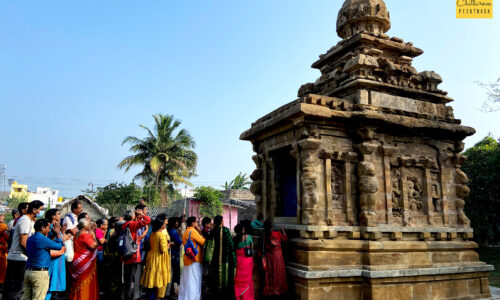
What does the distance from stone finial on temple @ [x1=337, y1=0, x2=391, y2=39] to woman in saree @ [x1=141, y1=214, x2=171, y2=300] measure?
21.2 ft

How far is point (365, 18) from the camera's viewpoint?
340 inches

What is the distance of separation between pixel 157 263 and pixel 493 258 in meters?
17.3

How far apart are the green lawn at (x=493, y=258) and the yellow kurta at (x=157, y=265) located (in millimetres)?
10840

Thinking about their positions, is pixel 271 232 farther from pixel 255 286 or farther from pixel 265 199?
pixel 265 199

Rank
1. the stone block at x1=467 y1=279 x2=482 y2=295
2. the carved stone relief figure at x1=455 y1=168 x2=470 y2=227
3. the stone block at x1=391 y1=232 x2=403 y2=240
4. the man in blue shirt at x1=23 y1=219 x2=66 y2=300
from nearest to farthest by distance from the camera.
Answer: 1. the man in blue shirt at x1=23 y1=219 x2=66 y2=300
2. the stone block at x1=391 y1=232 x2=403 y2=240
3. the stone block at x1=467 y1=279 x2=482 y2=295
4. the carved stone relief figure at x1=455 y1=168 x2=470 y2=227

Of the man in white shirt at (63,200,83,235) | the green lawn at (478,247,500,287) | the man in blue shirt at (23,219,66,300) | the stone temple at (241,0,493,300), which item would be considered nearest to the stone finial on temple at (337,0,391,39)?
the stone temple at (241,0,493,300)

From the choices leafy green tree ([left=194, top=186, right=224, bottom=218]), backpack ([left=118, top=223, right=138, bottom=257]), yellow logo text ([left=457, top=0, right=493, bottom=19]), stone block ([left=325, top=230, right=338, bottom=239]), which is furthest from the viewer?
leafy green tree ([left=194, top=186, right=224, bottom=218])

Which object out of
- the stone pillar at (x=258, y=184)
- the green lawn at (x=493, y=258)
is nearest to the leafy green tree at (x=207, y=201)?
the green lawn at (x=493, y=258)

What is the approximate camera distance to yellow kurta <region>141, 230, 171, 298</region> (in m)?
5.97

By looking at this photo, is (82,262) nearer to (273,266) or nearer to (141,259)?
(141,259)

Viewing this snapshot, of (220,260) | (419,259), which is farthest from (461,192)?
(220,260)

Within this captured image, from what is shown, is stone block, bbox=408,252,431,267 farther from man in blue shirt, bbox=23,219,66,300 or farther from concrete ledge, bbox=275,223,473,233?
man in blue shirt, bbox=23,219,66,300

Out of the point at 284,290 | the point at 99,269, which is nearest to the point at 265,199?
the point at 284,290

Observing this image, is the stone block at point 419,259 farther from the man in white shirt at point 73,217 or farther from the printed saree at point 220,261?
the man in white shirt at point 73,217
